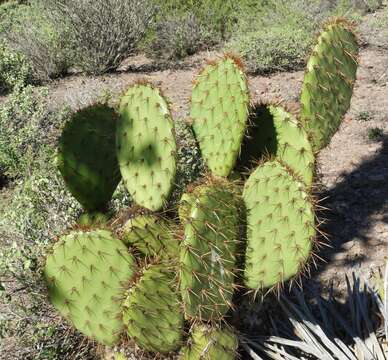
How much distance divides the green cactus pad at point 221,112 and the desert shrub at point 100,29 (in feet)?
18.7

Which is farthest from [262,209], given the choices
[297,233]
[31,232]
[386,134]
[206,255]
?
[386,134]

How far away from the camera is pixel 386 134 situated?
5918mm

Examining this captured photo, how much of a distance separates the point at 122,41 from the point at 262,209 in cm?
684

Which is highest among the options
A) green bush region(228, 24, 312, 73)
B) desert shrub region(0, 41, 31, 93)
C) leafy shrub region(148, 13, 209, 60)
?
green bush region(228, 24, 312, 73)

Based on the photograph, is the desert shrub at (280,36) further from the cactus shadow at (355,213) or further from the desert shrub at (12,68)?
the cactus shadow at (355,213)

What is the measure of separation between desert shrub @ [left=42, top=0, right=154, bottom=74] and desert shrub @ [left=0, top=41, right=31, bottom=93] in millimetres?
790

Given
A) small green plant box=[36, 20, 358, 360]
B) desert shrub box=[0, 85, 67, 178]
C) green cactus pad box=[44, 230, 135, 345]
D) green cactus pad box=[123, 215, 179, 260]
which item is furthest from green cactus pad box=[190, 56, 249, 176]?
desert shrub box=[0, 85, 67, 178]

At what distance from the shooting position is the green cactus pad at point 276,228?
9.37ft

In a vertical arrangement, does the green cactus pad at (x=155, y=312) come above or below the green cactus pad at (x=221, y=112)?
below

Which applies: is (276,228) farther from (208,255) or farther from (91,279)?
(91,279)

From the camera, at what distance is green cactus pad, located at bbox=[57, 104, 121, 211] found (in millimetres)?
3625

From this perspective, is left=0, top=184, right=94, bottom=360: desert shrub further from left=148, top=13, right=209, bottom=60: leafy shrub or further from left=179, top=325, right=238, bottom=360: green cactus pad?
left=148, top=13, right=209, bottom=60: leafy shrub

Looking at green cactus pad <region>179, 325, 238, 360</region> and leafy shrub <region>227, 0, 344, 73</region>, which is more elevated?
green cactus pad <region>179, 325, 238, 360</region>

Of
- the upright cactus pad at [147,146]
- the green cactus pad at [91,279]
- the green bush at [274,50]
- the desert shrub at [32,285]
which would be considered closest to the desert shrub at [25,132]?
the desert shrub at [32,285]
